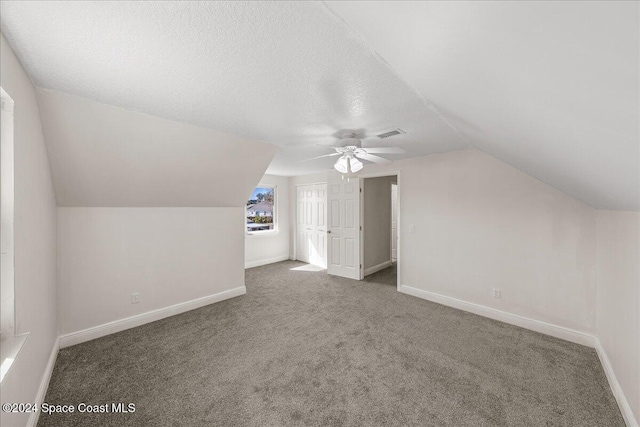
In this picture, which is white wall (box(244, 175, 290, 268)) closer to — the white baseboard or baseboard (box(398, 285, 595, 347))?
the white baseboard

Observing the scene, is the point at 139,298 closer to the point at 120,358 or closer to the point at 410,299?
the point at 120,358

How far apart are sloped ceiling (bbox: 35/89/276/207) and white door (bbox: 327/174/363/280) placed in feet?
6.43

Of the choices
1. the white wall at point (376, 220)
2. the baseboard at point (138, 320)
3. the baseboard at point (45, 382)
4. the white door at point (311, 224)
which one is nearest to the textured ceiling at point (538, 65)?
the baseboard at point (45, 382)

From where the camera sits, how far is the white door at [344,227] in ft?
15.5

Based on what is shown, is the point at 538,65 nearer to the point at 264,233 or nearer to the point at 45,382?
the point at 45,382

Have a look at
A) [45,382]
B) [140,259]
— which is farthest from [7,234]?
[140,259]

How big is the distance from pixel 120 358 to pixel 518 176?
4.70 metres

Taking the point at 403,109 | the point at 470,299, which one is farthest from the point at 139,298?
the point at 470,299

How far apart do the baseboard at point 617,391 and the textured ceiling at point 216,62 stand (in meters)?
2.45

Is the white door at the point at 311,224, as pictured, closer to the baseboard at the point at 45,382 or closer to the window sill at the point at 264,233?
the window sill at the point at 264,233

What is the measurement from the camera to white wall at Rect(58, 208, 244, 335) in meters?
2.54

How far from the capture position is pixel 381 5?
0.86 m

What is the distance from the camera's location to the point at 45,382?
6.06 ft

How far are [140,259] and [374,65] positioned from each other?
130 inches
